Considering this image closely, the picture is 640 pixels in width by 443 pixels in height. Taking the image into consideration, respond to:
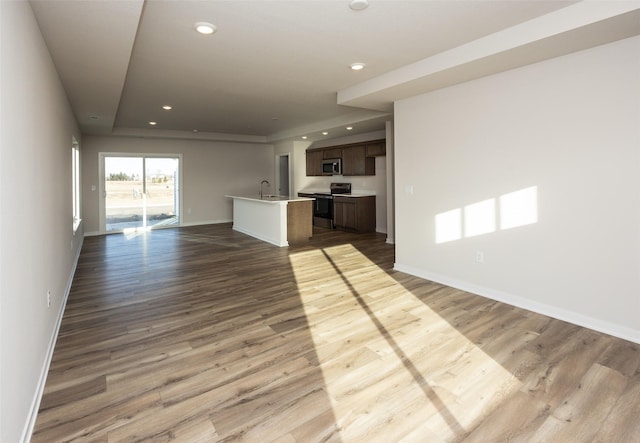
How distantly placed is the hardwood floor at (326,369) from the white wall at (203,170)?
490 centimetres

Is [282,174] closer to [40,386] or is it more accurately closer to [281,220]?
[281,220]

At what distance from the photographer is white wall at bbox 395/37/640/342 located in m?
2.83

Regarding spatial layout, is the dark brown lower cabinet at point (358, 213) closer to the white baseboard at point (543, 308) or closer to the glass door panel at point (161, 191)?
Result: the white baseboard at point (543, 308)

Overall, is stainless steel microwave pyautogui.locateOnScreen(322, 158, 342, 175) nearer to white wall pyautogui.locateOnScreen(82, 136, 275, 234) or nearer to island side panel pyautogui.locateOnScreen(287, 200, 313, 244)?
island side panel pyautogui.locateOnScreen(287, 200, 313, 244)

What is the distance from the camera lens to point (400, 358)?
253 centimetres

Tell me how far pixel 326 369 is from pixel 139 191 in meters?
7.92

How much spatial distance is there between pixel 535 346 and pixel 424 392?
1145 mm

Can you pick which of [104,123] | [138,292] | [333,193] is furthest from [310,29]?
[333,193]

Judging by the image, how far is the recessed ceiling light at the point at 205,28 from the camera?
282 cm

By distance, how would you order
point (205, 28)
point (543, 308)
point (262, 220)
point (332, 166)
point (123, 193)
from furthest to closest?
point (332, 166) < point (123, 193) < point (262, 220) < point (543, 308) < point (205, 28)

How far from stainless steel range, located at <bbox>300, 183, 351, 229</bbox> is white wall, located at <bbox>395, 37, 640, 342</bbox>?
4.51 metres

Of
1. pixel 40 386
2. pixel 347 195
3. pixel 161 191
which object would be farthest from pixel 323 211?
pixel 40 386

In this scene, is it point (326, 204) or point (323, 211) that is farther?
point (323, 211)

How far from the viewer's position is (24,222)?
6.37 feet
